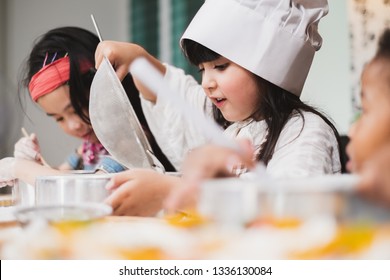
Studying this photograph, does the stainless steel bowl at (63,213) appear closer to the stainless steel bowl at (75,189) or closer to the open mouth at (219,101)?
the stainless steel bowl at (75,189)

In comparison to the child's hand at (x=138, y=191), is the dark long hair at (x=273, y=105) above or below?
above

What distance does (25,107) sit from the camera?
773 mm

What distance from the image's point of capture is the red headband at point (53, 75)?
70 cm

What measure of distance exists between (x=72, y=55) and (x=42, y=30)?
5.6 inches

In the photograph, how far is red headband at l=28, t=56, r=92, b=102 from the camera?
70cm

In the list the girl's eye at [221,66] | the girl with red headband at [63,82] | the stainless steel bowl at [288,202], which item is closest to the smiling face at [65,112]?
the girl with red headband at [63,82]

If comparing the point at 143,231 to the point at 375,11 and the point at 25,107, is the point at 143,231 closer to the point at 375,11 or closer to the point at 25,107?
the point at 375,11

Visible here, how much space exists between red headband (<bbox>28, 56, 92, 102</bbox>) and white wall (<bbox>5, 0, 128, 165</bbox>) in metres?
0.06

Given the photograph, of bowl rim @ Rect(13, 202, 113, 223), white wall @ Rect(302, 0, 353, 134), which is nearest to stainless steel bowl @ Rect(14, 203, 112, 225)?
bowl rim @ Rect(13, 202, 113, 223)

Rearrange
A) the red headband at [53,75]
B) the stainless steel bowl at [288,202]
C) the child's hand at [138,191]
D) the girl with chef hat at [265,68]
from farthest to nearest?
Result: the red headband at [53,75]
the girl with chef hat at [265,68]
the child's hand at [138,191]
the stainless steel bowl at [288,202]

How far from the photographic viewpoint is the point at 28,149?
0.73m

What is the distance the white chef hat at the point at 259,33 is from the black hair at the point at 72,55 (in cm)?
20

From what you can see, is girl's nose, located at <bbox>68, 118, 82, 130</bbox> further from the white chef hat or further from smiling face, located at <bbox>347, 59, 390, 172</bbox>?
smiling face, located at <bbox>347, 59, 390, 172</bbox>

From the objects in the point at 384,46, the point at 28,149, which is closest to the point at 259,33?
the point at 384,46
